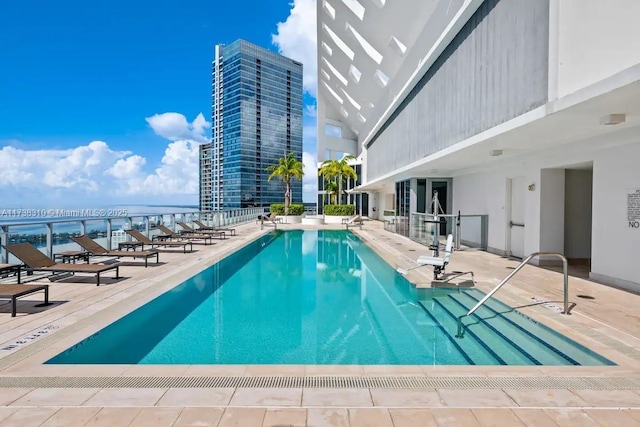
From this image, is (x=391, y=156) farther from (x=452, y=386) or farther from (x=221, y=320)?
(x=452, y=386)

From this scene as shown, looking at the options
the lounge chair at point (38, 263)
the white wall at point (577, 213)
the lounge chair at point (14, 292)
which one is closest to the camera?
the lounge chair at point (14, 292)

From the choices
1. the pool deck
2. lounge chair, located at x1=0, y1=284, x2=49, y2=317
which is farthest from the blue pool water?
lounge chair, located at x1=0, y1=284, x2=49, y2=317

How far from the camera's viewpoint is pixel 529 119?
212 inches

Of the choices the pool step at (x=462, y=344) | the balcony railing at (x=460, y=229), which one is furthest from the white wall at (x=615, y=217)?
the balcony railing at (x=460, y=229)

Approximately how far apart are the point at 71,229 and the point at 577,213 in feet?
39.7

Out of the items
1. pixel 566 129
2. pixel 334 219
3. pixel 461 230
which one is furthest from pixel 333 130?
pixel 566 129

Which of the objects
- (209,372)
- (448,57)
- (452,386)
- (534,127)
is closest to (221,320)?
(209,372)

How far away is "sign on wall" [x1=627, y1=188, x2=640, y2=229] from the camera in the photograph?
5910 millimetres

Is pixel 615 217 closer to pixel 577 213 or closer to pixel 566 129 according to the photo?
pixel 566 129

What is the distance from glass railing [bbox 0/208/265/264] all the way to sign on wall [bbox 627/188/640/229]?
10.5m

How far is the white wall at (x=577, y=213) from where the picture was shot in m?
9.18

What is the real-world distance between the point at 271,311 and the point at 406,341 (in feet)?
7.82

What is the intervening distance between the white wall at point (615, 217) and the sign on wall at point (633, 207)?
0.06m

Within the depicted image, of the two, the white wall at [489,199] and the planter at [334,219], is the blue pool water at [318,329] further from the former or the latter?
the planter at [334,219]
